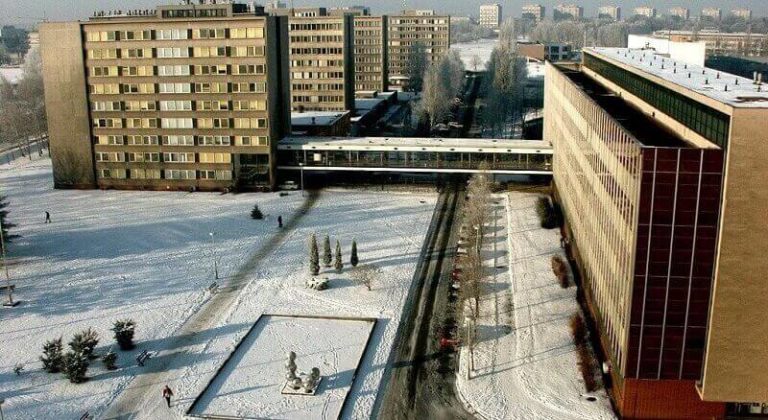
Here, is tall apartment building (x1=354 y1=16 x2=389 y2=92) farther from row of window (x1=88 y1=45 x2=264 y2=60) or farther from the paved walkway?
the paved walkway

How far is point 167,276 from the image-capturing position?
153 ft

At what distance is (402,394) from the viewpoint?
3206 cm

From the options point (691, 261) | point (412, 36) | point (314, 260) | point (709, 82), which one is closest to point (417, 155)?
point (314, 260)

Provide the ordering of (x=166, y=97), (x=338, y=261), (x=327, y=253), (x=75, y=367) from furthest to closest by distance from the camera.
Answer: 1. (x=166, y=97)
2. (x=327, y=253)
3. (x=338, y=261)
4. (x=75, y=367)

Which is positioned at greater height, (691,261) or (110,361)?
(691,261)

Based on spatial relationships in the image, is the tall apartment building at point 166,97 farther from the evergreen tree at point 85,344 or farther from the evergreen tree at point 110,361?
Answer: the evergreen tree at point 110,361

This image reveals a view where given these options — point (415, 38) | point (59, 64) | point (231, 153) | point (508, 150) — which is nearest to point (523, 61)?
point (415, 38)

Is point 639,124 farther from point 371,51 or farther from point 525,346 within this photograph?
point 371,51

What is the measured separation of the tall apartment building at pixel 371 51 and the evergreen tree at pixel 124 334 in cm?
10478

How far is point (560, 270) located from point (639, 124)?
10.9 meters

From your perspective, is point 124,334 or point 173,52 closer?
point 124,334

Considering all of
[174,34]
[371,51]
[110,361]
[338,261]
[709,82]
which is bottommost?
[110,361]

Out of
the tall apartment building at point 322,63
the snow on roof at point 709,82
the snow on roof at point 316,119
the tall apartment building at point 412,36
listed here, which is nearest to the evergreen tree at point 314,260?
the snow on roof at point 709,82

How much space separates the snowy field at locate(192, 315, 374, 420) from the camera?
30.8 metres
